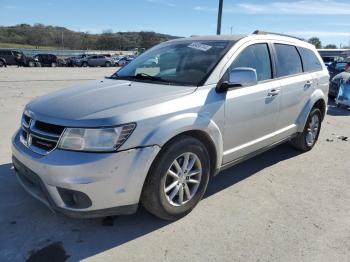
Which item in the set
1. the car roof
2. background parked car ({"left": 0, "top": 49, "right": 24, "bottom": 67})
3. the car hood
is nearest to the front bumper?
the car hood

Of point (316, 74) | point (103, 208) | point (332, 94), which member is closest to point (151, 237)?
point (103, 208)

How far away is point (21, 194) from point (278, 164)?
3.48 metres

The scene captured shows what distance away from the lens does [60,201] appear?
9.95 ft

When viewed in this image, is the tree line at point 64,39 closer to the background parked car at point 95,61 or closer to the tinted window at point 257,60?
the background parked car at point 95,61

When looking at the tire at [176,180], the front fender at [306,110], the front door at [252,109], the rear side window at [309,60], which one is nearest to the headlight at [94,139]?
the tire at [176,180]

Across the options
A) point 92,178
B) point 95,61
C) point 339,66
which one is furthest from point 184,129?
point 95,61

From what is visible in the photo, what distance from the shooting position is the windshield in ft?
12.9

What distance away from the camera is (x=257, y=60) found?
4.47 metres

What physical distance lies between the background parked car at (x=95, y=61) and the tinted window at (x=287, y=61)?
39670 mm

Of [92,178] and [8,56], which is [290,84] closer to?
[92,178]

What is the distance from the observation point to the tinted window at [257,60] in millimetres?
4180

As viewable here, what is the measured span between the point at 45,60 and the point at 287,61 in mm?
37040

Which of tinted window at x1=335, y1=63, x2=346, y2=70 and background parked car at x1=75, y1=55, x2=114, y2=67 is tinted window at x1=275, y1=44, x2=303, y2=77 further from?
background parked car at x1=75, y1=55, x2=114, y2=67

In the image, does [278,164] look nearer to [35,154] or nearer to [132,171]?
[132,171]
